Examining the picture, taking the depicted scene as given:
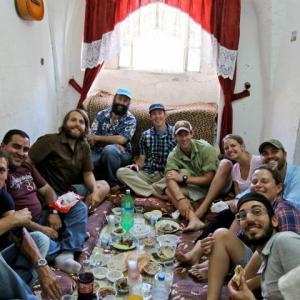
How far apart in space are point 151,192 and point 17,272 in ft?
5.20

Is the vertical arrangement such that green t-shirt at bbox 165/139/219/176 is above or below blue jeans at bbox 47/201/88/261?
above

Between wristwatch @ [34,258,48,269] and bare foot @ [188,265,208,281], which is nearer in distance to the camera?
wristwatch @ [34,258,48,269]

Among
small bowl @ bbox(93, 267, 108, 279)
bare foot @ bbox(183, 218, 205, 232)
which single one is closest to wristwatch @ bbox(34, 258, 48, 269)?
small bowl @ bbox(93, 267, 108, 279)

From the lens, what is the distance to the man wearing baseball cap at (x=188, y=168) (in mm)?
2920

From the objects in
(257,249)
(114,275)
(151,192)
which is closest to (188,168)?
(151,192)

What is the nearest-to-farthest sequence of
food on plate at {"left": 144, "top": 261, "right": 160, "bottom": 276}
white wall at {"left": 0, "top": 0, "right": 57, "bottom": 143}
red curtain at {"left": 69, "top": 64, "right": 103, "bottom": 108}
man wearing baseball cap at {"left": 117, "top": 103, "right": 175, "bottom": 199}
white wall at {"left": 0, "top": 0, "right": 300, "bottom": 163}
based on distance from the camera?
1. food on plate at {"left": 144, "top": 261, "right": 160, "bottom": 276}
2. white wall at {"left": 0, "top": 0, "right": 57, "bottom": 143}
3. white wall at {"left": 0, "top": 0, "right": 300, "bottom": 163}
4. man wearing baseball cap at {"left": 117, "top": 103, "right": 175, "bottom": 199}
5. red curtain at {"left": 69, "top": 64, "right": 103, "bottom": 108}

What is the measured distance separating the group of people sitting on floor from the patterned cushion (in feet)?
0.85

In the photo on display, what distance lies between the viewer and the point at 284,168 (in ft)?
7.11

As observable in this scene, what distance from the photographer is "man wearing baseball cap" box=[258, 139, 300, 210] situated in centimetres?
202

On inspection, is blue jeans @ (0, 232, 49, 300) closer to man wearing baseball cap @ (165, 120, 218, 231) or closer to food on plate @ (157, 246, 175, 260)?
food on plate @ (157, 246, 175, 260)

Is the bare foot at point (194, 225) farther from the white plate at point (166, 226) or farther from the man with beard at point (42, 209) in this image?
the man with beard at point (42, 209)

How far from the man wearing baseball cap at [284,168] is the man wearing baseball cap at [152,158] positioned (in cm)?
117

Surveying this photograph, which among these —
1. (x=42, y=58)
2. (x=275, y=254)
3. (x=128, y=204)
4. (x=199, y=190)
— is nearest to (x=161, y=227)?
(x=128, y=204)

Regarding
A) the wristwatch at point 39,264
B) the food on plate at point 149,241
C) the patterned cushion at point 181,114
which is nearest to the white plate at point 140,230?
the food on plate at point 149,241
